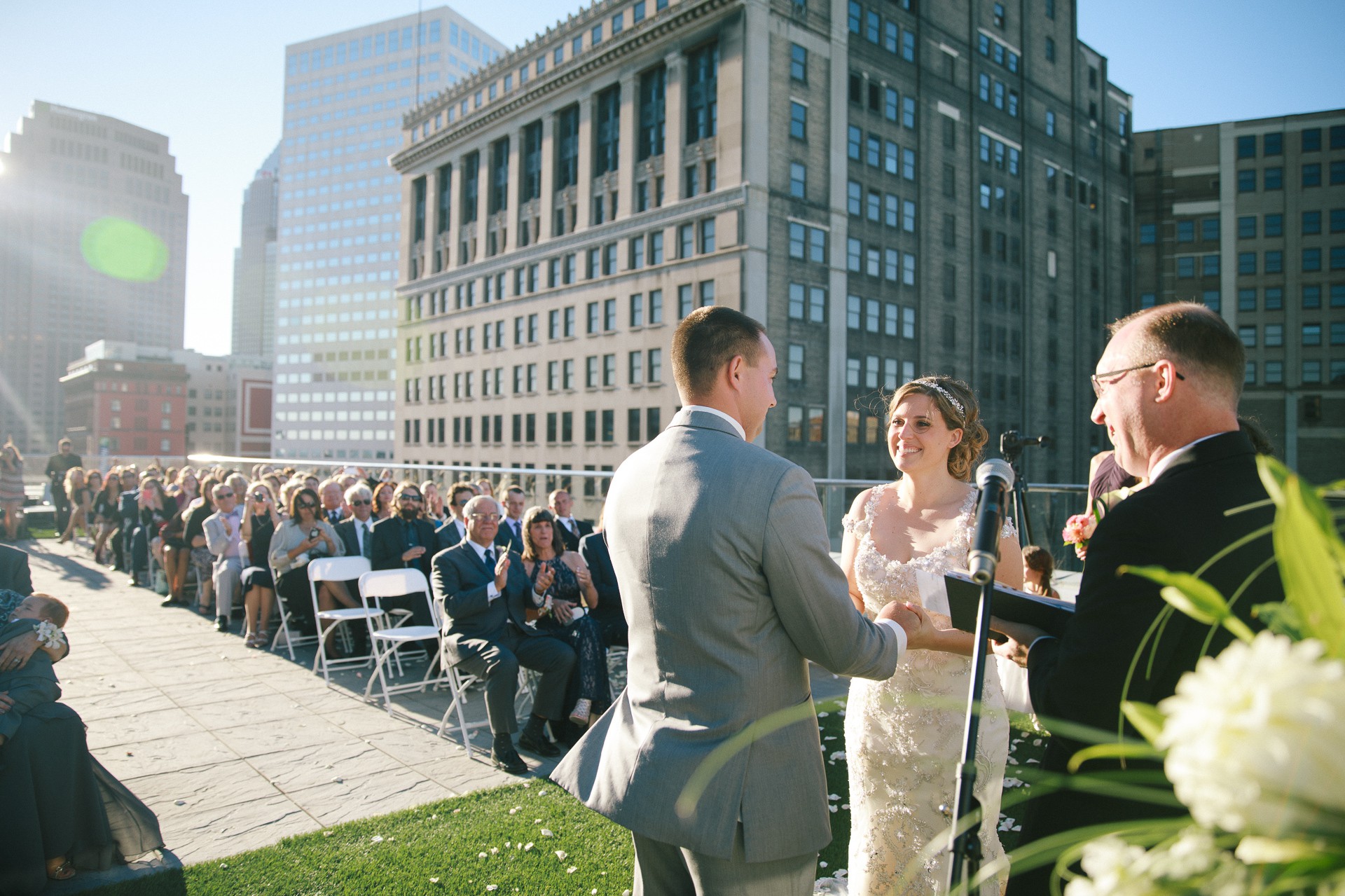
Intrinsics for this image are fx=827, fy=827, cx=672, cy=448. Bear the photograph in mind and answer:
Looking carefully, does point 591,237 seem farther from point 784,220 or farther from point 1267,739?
point 1267,739

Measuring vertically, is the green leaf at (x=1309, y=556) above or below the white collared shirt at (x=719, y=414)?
below

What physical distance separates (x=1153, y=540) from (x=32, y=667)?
16.8ft

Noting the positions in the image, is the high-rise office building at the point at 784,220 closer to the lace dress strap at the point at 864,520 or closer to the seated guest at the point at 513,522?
the seated guest at the point at 513,522

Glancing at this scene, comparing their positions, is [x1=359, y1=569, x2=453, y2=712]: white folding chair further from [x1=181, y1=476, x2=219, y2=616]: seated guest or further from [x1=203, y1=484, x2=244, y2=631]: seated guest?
[x1=181, y1=476, x2=219, y2=616]: seated guest

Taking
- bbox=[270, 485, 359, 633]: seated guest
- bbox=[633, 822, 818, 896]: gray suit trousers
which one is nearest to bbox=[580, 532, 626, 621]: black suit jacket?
bbox=[270, 485, 359, 633]: seated guest

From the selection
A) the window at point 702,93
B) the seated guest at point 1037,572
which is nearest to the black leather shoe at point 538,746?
the seated guest at point 1037,572

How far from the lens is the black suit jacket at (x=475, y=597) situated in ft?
22.8

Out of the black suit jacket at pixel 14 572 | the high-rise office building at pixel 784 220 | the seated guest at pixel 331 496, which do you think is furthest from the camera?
the high-rise office building at pixel 784 220

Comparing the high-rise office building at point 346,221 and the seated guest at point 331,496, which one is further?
the high-rise office building at point 346,221

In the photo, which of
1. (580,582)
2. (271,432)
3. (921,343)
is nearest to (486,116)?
(921,343)

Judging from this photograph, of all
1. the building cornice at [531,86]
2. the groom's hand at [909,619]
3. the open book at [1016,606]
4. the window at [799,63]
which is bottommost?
the groom's hand at [909,619]

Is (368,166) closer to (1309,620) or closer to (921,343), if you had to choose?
(921,343)

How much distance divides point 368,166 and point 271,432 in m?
46.0

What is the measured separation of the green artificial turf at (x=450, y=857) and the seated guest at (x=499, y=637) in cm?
102
